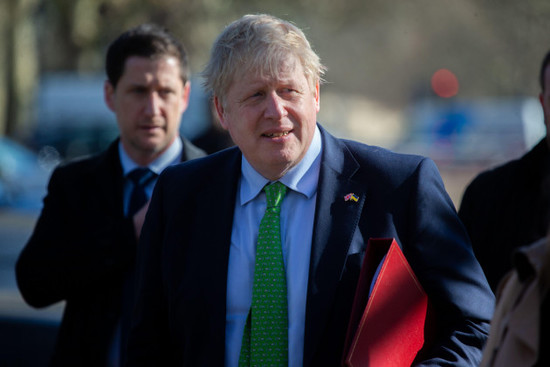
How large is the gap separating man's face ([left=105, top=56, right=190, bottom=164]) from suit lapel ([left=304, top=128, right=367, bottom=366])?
47.2 inches

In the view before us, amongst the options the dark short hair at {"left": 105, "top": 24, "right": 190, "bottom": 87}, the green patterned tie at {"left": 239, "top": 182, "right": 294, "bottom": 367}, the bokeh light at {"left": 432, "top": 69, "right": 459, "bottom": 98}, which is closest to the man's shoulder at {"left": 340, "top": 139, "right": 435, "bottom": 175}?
the green patterned tie at {"left": 239, "top": 182, "right": 294, "bottom": 367}

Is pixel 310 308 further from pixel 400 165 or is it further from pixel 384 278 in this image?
pixel 400 165

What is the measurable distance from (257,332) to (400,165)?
0.71 metres

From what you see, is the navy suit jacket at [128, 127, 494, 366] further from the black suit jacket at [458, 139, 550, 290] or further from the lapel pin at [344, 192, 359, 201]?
the black suit jacket at [458, 139, 550, 290]

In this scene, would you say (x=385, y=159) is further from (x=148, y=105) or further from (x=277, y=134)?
(x=148, y=105)

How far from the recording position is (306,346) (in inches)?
96.2

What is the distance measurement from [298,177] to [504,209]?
1130 millimetres

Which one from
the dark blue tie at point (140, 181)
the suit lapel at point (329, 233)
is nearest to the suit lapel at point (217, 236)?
the suit lapel at point (329, 233)

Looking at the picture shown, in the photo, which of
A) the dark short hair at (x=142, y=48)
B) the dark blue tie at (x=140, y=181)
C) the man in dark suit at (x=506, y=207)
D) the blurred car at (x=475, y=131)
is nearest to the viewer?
the man in dark suit at (x=506, y=207)

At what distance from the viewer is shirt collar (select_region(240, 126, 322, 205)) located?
2.68 m

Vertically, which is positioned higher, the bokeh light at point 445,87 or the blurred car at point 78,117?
the bokeh light at point 445,87

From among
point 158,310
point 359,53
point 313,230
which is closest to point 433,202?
point 313,230

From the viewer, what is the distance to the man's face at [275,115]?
2.62 m

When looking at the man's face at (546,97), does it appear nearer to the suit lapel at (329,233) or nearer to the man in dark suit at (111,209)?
the suit lapel at (329,233)
